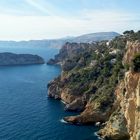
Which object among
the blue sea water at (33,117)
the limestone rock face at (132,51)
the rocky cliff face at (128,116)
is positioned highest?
the limestone rock face at (132,51)

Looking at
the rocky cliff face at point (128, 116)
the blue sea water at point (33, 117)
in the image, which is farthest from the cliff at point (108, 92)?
the blue sea water at point (33, 117)

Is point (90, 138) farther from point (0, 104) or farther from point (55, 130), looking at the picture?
point (0, 104)

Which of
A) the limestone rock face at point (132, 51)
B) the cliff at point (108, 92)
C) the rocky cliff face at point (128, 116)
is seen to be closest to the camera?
the rocky cliff face at point (128, 116)

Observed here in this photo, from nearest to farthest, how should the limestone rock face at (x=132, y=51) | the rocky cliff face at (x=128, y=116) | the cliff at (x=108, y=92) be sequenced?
1. the rocky cliff face at (x=128, y=116)
2. the cliff at (x=108, y=92)
3. the limestone rock face at (x=132, y=51)

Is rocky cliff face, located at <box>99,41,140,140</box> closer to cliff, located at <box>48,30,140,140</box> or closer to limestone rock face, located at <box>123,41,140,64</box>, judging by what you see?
cliff, located at <box>48,30,140,140</box>

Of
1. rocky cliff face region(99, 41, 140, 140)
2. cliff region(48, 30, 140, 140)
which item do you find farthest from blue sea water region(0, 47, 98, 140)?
rocky cliff face region(99, 41, 140, 140)

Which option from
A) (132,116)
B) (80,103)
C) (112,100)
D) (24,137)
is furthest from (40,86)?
(132,116)

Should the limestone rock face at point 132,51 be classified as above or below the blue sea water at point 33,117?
above

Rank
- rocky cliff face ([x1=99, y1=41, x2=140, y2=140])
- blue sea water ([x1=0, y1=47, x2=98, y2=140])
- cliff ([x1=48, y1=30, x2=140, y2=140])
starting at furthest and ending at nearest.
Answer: blue sea water ([x1=0, y1=47, x2=98, y2=140]) → cliff ([x1=48, y1=30, x2=140, y2=140]) → rocky cliff face ([x1=99, y1=41, x2=140, y2=140])

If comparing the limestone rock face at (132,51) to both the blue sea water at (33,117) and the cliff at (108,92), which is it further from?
the blue sea water at (33,117)
